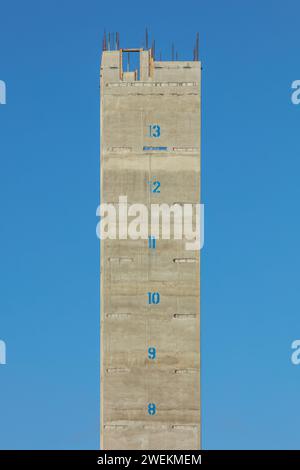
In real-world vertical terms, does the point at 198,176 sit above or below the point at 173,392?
above

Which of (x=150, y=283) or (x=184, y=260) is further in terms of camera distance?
(x=184, y=260)

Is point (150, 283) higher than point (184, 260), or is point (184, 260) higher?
point (184, 260)

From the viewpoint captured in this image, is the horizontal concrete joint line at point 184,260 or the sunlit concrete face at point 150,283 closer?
the sunlit concrete face at point 150,283

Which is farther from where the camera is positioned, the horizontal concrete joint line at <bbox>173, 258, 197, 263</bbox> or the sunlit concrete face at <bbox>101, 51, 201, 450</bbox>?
the horizontal concrete joint line at <bbox>173, 258, 197, 263</bbox>

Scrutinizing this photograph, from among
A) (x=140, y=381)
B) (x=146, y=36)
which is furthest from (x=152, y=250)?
(x=146, y=36)

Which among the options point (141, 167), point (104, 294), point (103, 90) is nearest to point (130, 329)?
point (104, 294)
